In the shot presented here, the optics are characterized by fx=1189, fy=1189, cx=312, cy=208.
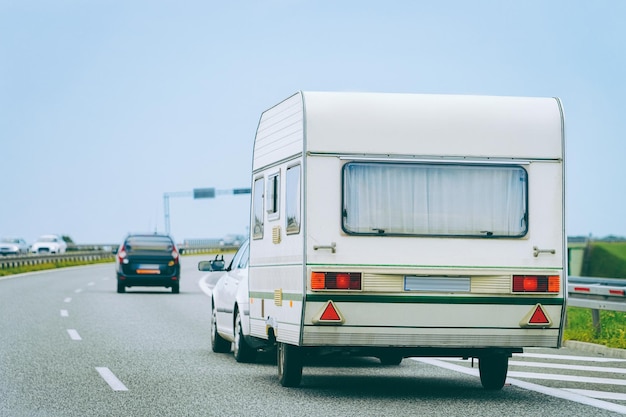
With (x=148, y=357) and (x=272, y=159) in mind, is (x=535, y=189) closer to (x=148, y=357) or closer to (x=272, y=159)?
(x=272, y=159)

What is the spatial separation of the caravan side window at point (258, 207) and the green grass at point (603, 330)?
596 centimetres

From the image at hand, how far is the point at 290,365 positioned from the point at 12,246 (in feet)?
227

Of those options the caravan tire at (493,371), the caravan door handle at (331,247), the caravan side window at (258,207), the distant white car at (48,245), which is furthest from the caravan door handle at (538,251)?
the distant white car at (48,245)

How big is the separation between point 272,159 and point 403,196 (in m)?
1.69

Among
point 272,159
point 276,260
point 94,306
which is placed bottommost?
point 94,306

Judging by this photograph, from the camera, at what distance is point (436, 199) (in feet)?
35.2

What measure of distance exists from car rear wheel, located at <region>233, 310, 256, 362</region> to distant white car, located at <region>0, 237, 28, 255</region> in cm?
6401

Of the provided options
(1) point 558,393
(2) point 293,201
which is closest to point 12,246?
(2) point 293,201

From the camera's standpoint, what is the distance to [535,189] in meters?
10.8

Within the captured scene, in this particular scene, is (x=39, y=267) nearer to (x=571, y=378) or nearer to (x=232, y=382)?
(x=232, y=382)

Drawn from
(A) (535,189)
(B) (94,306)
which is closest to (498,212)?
(A) (535,189)

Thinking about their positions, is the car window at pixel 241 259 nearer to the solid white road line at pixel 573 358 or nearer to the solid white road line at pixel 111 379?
the solid white road line at pixel 111 379

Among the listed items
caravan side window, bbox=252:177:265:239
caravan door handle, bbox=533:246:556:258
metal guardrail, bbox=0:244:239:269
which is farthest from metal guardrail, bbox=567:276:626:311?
metal guardrail, bbox=0:244:239:269

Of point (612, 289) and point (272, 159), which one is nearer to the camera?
point (272, 159)
